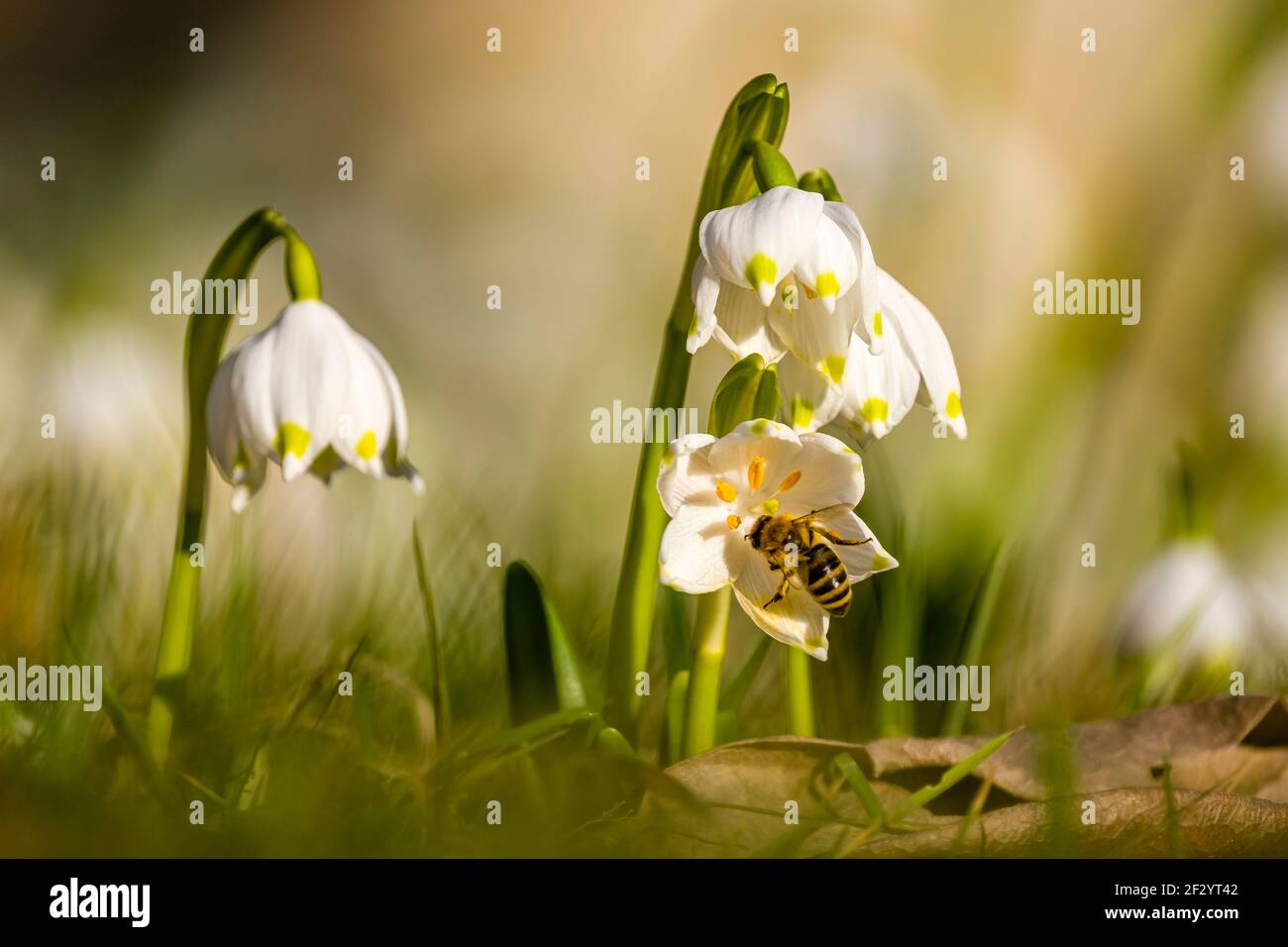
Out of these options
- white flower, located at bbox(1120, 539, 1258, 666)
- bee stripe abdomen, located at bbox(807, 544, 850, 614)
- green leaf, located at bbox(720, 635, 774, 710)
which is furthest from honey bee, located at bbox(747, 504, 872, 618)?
white flower, located at bbox(1120, 539, 1258, 666)

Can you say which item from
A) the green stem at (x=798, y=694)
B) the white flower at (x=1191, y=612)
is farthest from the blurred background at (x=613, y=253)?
the green stem at (x=798, y=694)

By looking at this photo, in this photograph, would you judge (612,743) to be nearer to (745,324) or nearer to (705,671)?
(705,671)

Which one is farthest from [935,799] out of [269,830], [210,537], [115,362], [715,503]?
[115,362]

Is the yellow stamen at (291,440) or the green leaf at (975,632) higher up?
the yellow stamen at (291,440)

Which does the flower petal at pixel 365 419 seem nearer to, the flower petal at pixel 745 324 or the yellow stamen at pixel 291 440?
the yellow stamen at pixel 291 440

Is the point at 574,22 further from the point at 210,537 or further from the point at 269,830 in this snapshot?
the point at 269,830

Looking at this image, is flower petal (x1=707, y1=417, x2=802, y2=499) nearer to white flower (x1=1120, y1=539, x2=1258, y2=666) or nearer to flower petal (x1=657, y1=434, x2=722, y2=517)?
flower petal (x1=657, y1=434, x2=722, y2=517)

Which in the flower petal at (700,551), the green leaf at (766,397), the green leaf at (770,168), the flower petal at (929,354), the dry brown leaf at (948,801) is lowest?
the dry brown leaf at (948,801)

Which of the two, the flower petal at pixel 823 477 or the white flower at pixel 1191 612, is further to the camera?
the white flower at pixel 1191 612
